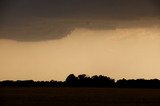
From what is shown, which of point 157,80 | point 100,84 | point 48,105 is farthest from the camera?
point 100,84

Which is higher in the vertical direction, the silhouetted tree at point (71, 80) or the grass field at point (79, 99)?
the silhouetted tree at point (71, 80)

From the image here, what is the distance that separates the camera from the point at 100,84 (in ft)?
390

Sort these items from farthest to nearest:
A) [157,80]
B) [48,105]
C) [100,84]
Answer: [100,84] < [157,80] < [48,105]

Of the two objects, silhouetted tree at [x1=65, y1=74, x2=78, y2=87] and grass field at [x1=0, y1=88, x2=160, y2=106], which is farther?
silhouetted tree at [x1=65, y1=74, x2=78, y2=87]

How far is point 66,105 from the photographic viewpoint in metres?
33.6

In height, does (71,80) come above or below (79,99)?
above

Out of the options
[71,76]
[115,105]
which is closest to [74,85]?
[71,76]

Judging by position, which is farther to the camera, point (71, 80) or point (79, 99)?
point (71, 80)

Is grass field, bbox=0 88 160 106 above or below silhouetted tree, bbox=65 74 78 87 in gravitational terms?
below

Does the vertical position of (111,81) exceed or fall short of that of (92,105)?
it exceeds it

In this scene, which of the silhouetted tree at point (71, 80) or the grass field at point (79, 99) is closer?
the grass field at point (79, 99)

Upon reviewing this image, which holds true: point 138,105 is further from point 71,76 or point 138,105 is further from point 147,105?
point 71,76

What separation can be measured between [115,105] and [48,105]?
4.44 meters

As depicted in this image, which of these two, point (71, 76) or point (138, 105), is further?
point (71, 76)
